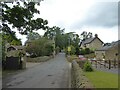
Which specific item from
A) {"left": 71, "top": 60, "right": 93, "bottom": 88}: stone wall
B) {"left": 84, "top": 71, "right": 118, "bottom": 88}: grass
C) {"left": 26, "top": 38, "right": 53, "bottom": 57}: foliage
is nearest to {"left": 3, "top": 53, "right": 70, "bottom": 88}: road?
{"left": 84, "top": 71, "right": 118, "bottom": 88}: grass

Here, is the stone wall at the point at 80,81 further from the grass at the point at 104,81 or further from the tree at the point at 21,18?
the tree at the point at 21,18

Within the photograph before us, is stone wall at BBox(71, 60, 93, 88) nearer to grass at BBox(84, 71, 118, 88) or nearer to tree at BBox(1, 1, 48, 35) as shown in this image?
grass at BBox(84, 71, 118, 88)

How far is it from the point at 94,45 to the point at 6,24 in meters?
95.7

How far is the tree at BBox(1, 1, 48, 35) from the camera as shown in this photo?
94.7 ft

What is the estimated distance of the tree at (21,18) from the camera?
94.7 ft

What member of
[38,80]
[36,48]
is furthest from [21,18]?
[36,48]

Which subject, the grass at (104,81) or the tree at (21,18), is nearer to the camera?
the grass at (104,81)

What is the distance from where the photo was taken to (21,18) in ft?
95.7

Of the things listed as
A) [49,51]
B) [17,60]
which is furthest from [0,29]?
[49,51]

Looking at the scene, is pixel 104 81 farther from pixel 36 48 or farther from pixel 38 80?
pixel 36 48

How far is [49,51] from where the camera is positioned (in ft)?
289

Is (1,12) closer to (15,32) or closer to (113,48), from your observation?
(15,32)

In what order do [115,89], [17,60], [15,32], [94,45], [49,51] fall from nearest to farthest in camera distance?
[115,89] → [15,32] → [17,60] → [49,51] → [94,45]

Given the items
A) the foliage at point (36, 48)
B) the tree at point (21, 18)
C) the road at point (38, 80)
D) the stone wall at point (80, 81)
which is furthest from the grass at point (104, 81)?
the foliage at point (36, 48)
